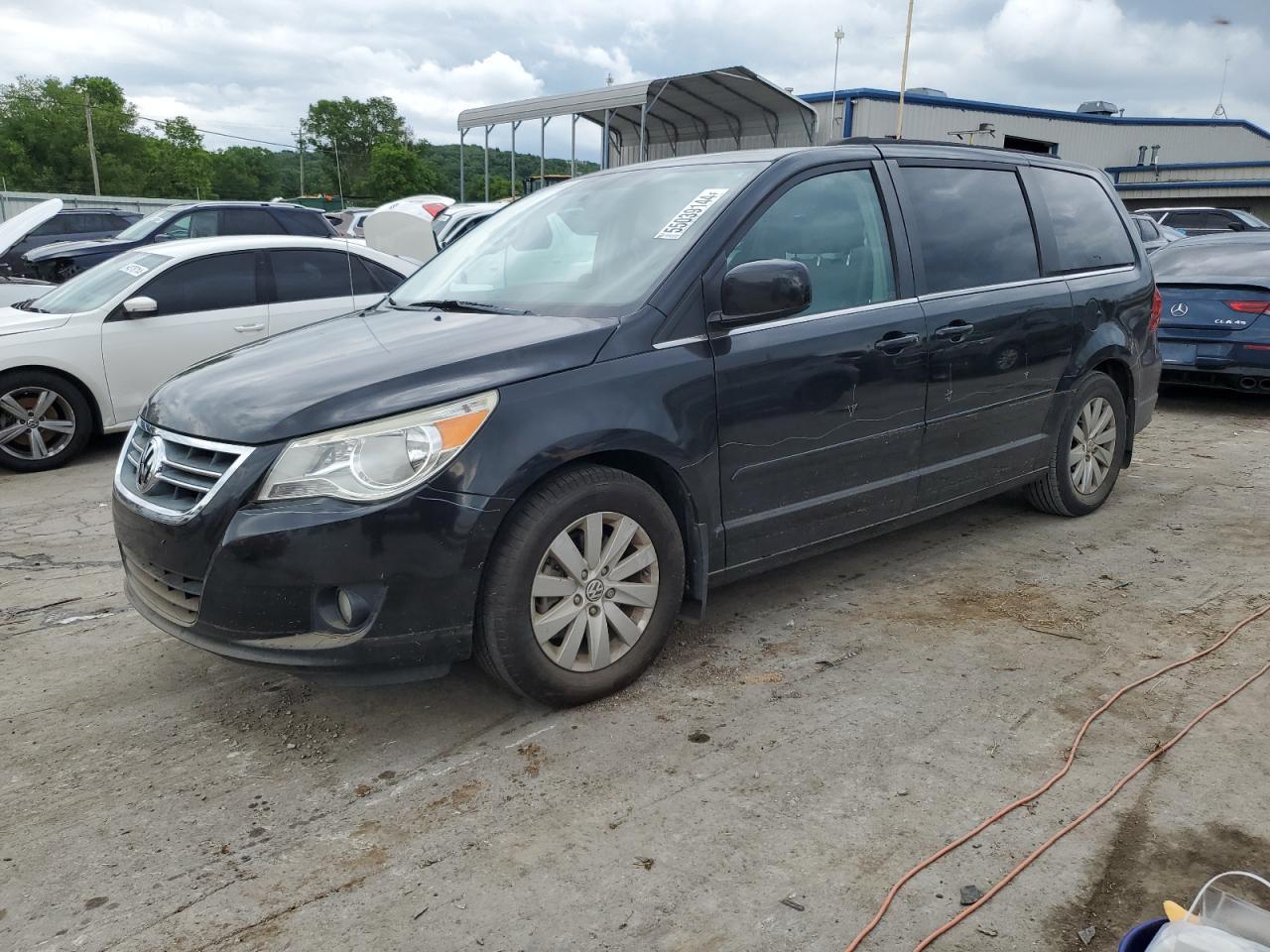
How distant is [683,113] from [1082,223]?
65.0 feet

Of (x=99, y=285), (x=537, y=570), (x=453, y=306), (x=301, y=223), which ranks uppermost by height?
(x=301, y=223)

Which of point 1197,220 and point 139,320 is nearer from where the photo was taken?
point 139,320

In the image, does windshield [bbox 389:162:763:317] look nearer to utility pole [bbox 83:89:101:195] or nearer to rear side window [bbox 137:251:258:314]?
rear side window [bbox 137:251:258:314]

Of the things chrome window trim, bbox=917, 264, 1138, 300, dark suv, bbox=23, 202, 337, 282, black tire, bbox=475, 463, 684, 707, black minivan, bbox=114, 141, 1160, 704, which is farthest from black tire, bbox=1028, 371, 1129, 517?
dark suv, bbox=23, 202, 337, 282

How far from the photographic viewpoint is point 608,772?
3.02 m

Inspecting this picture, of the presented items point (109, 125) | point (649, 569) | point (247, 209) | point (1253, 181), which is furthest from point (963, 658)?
point (109, 125)

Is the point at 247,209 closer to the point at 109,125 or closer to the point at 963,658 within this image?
the point at 963,658

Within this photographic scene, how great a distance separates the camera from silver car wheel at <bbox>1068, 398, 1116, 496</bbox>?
5297mm

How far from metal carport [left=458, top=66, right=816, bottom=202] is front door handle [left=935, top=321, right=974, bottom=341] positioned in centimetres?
1554

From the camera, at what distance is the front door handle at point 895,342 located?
13.3 feet

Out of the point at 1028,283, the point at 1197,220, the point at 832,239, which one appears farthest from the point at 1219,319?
the point at 1197,220

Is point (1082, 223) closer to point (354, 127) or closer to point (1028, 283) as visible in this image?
point (1028, 283)

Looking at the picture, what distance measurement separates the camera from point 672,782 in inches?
116

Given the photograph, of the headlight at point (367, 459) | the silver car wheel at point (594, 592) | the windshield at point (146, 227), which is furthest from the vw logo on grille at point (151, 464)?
the windshield at point (146, 227)
